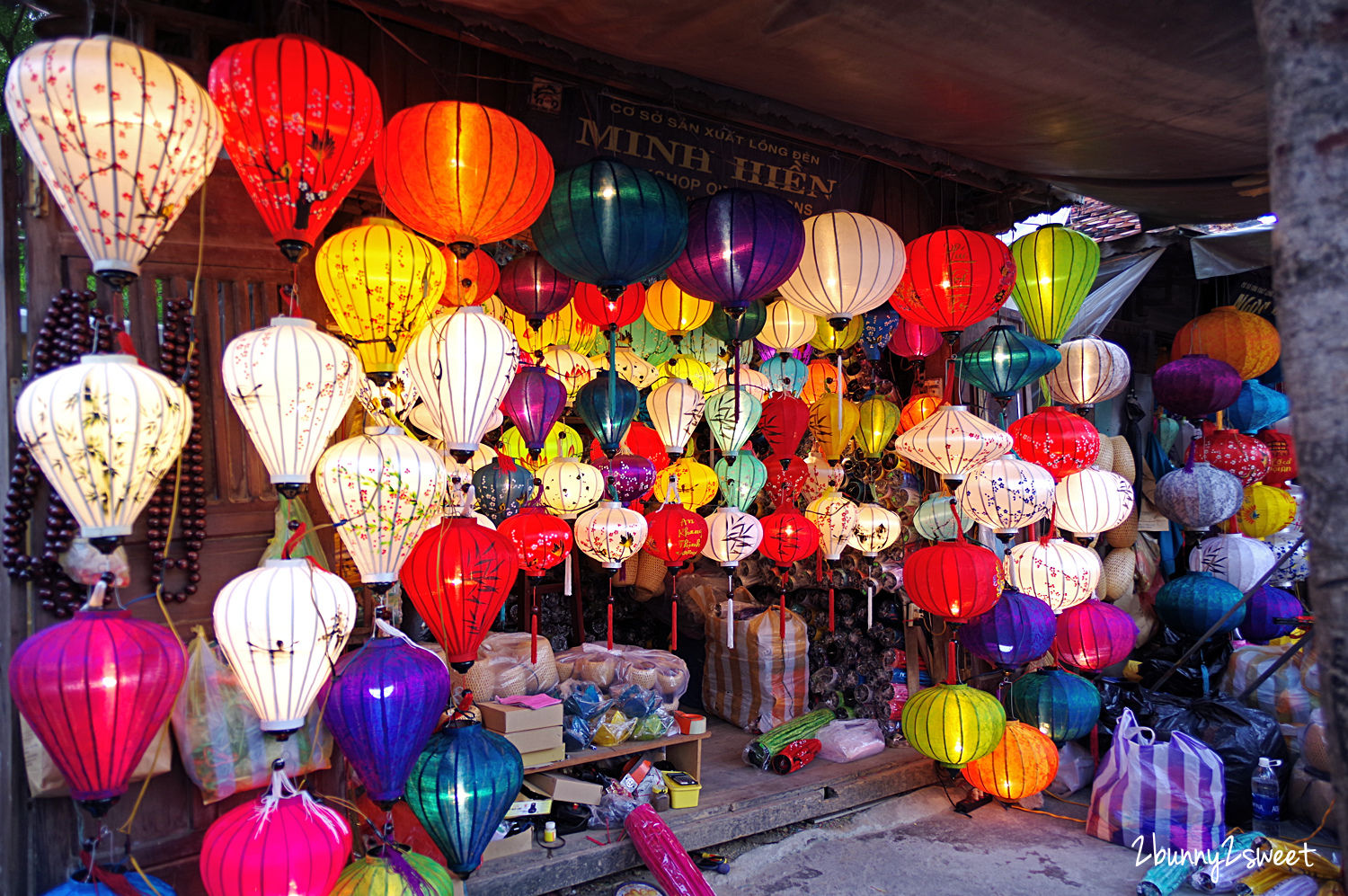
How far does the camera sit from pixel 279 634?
93.5 inches

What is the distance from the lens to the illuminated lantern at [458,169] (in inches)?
100

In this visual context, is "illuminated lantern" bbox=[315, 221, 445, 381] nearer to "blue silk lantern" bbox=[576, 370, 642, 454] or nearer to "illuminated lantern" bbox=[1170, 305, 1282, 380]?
"blue silk lantern" bbox=[576, 370, 642, 454]

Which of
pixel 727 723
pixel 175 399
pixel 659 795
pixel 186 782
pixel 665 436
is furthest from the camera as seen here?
pixel 727 723

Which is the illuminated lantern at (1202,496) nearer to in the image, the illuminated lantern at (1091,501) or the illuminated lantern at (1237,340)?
the illuminated lantern at (1237,340)

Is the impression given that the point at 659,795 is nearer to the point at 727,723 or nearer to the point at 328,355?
the point at 727,723


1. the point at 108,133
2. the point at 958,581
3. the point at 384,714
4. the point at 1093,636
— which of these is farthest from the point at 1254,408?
the point at 108,133

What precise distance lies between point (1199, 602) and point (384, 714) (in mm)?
5713

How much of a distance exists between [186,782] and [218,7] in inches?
103

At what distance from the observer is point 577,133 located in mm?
3561

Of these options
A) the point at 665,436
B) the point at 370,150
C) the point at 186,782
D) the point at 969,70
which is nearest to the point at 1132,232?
the point at 969,70

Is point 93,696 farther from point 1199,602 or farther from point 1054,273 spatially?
point 1199,602

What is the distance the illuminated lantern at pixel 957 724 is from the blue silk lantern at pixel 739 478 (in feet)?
4.97

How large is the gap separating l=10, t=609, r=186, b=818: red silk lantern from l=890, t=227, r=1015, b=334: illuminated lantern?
313cm

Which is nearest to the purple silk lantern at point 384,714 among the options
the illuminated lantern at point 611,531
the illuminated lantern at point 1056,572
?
the illuminated lantern at point 611,531
